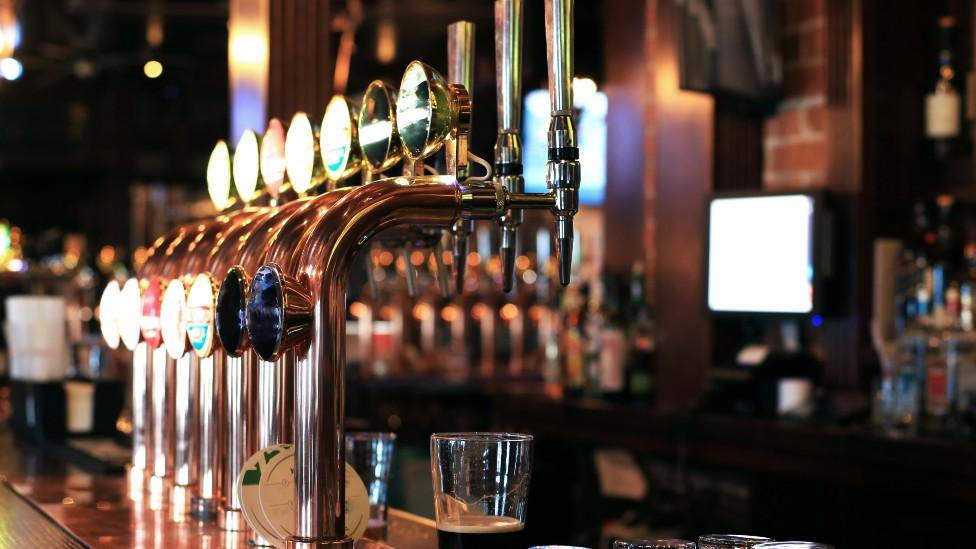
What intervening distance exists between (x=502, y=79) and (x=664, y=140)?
226 centimetres

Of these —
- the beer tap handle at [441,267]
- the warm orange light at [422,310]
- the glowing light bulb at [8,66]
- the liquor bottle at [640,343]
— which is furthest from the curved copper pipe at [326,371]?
the warm orange light at [422,310]

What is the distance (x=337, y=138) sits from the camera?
135 centimetres

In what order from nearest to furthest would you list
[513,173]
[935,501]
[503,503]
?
[503,503] → [513,173] → [935,501]

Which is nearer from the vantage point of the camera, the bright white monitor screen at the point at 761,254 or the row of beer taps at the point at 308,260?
the row of beer taps at the point at 308,260

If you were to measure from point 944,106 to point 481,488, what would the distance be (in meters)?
2.38

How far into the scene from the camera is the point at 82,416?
7.77 ft

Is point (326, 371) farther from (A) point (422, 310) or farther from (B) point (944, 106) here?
(A) point (422, 310)

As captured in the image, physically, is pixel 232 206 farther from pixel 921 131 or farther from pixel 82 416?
pixel 921 131

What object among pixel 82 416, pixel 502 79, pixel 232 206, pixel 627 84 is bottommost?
pixel 82 416

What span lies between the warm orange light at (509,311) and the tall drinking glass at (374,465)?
5.02m

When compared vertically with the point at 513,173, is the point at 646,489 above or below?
below

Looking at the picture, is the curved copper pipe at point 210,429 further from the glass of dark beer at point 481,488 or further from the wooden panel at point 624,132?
the wooden panel at point 624,132

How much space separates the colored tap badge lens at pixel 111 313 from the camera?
1706 mm

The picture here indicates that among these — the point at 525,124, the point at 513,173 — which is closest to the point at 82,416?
the point at 513,173
